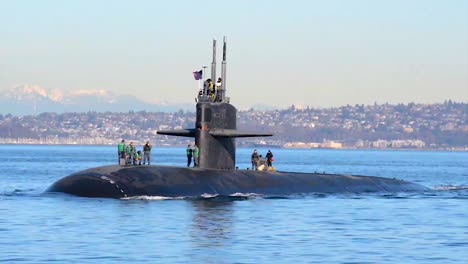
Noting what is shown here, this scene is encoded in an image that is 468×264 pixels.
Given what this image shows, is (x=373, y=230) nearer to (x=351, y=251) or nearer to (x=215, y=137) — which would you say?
(x=351, y=251)

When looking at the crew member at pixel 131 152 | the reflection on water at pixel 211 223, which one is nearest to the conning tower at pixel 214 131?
the crew member at pixel 131 152

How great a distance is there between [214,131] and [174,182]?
3597mm

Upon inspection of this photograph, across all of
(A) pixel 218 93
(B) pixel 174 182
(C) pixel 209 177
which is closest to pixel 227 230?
(B) pixel 174 182

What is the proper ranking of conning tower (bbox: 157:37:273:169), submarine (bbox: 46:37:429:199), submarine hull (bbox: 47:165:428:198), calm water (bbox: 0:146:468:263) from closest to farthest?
calm water (bbox: 0:146:468:263) → submarine hull (bbox: 47:165:428:198) → submarine (bbox: 46:37:429:199) → conning tower (bbox: 157:37:273:169)

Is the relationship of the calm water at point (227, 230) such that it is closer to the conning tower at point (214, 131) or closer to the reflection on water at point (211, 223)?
the reflection on water at point (211, 223)

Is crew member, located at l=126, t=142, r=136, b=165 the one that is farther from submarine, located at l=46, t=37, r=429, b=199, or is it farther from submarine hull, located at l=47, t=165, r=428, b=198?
submarine hull, located at l=47, t=165, r=428, b=198

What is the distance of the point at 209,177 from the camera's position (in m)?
38.9

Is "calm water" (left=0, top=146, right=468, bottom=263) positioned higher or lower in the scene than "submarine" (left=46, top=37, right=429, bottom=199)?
lower

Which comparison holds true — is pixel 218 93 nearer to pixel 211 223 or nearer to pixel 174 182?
pixel 174 182

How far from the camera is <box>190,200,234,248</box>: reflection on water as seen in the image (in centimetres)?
2708

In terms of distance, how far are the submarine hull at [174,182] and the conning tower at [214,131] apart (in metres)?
0.73

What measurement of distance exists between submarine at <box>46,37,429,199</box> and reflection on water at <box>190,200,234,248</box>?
5.28 feet

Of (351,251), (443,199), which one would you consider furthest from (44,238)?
(443,199)

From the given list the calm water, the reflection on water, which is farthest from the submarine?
the reflection on water
